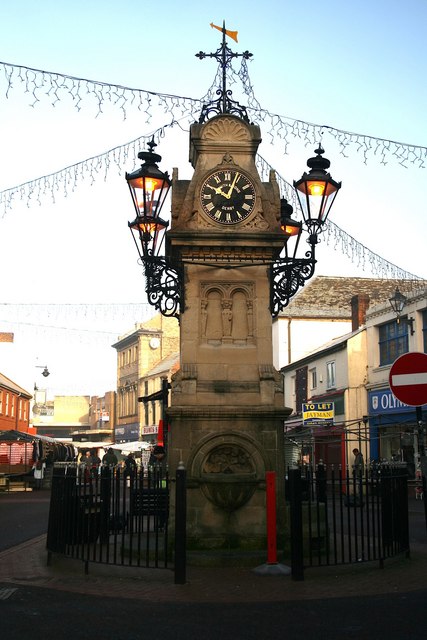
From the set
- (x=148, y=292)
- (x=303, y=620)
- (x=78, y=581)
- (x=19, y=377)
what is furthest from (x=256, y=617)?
(x=19, y=377)

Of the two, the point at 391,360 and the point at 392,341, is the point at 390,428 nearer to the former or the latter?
the point at 391,360

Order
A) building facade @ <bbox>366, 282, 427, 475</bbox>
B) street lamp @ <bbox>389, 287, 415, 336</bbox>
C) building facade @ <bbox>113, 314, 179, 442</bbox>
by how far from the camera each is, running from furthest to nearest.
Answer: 1. building facade @ <bbox>113, 314, 179, 442</bbox>
2. street lamp @ <bbox>389, 287, 415, 336</bbox>
3. building facade @ <bbox>366, 282, 427, 475</bbox>

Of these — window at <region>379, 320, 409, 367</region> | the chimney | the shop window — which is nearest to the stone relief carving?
window at <region>379, 320, 409, 367</region>

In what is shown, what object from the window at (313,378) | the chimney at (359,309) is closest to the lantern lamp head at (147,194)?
the chimney at (359,309)

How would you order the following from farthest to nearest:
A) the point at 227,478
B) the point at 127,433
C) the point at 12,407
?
the point at 127,433, the point at 12,407, the point at 227,478

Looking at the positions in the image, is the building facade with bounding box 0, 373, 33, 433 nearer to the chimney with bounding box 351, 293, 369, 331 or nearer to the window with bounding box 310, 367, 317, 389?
the window with bounding box 310, 367, 317, 389

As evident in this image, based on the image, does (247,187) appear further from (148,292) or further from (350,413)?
(350,413)

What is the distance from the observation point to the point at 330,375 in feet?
127

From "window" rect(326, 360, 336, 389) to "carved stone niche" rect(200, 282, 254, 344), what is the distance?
27320 millimetres

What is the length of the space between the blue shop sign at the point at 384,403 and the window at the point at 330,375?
378 centimetres

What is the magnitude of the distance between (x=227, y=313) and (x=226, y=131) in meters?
3.07

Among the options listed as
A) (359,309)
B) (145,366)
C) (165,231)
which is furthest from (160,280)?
(145,366)

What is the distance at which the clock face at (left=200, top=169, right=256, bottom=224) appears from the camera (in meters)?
11.6

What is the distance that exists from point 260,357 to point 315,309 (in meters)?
37.7
